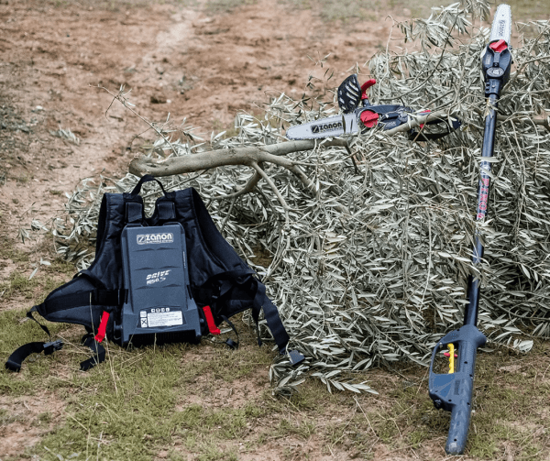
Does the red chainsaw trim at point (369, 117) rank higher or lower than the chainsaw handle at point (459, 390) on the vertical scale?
higher

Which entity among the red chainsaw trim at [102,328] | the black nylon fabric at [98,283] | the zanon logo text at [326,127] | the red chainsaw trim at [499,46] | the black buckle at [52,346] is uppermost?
the red chainsaw trim at [499,46]

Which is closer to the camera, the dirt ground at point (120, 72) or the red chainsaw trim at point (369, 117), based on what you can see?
the red chainsaw trim at point (369, 117)

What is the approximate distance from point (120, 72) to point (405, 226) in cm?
548

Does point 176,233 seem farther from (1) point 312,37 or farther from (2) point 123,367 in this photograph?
(1) point 312,37

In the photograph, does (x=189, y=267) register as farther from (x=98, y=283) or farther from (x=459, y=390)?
(x=459, y=390)

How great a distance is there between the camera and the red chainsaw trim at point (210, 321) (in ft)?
11.5

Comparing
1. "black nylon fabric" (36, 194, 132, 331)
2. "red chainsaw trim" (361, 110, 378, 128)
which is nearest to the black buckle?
"black nylon fabric" (36, 194, 132, 331)

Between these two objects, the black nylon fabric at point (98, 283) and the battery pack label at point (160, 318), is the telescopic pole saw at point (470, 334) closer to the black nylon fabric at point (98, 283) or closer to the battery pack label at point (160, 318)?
the battery pack label at point (160, 318)

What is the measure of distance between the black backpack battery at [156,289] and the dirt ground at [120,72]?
120cm

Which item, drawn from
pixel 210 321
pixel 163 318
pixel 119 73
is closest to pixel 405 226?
pixel 210 321

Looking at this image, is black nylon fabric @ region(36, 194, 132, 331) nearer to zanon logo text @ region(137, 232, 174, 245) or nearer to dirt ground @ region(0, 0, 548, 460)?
zanon logo text @ region(137, 232, 174, 245)

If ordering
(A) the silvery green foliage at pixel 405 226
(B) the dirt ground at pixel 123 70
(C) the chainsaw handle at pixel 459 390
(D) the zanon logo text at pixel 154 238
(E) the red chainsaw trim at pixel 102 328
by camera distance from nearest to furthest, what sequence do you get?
(C) the chainsaw handle at pixel 459 390 → (A) the silvery green foliage at pixel 405 226 → (E) the red chainsaw trim at pixel 102 328 → (D) the zanon logo text at pixel 154 238 → (B) the dirt ground at pixel 123 70

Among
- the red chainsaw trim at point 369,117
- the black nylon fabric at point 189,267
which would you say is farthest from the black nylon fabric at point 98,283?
the red chainsaw trim at point 369,117

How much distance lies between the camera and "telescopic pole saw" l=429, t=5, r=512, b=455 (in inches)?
102
